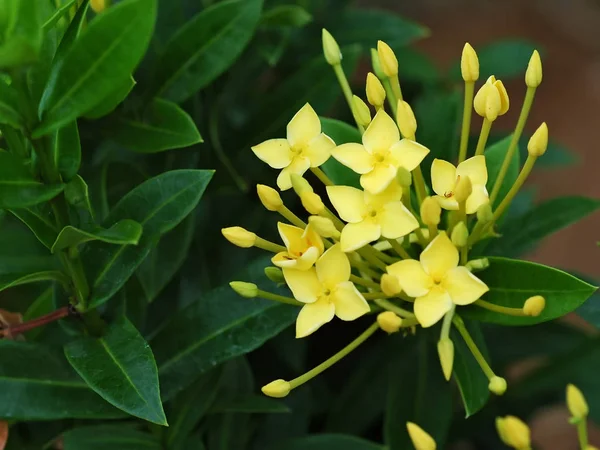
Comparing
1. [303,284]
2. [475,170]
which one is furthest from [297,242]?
[475,170]

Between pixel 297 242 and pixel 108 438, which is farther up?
pixel 297 242

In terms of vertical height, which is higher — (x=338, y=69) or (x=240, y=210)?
(x=338, y=69)

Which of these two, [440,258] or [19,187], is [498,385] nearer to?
[440,258]

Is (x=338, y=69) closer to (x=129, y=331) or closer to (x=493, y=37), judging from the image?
(x=129, y=331)

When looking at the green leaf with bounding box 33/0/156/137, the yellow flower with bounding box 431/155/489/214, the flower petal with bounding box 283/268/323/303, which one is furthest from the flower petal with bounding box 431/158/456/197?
the green leaf with bounding box 33/0/156/137

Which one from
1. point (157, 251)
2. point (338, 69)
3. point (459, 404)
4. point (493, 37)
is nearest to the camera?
point (338, 69)

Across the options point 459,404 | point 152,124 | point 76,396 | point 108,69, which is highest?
point 108,69

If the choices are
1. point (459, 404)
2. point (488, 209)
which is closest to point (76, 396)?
point (488, 209)
